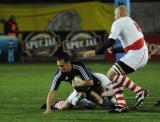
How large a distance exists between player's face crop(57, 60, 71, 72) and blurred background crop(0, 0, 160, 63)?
17.0 m

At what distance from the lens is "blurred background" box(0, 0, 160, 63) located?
29969 millimetres

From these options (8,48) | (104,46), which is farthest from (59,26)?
(104,46)

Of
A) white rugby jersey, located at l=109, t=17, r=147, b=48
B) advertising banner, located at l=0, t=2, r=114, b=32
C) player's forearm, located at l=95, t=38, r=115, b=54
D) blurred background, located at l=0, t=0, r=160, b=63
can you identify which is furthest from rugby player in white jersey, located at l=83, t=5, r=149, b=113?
advertising banner, located at l=0, t=2, r=114, b=32

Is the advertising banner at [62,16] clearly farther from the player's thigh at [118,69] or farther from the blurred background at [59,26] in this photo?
the player's thigh at [118,69]

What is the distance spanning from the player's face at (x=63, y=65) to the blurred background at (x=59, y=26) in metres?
17.0

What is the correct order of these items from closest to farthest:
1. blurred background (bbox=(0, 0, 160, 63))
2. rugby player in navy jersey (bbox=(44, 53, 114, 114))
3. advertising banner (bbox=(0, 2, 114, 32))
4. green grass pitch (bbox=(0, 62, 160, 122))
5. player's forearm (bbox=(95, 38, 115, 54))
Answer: green grass pitch (bbox=(0, 62, 160, 122)) < player's forearm (bbox=(95, 38, 115, 54)) < rugby player in navy jersey (bbox=(44, 53, 114, 114)) < blurred background (bbox=(0, 0, 160, 63)) < advertising banner (bbox=(0, 2, 114, 32))

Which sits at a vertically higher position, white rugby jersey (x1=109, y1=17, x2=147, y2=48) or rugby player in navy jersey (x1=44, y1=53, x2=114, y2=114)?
white rugby jersey (x1=109, y1=17, x2=147, y2=48)

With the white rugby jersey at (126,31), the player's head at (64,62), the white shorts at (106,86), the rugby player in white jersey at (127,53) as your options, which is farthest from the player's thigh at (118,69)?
the player's head at (64,62)

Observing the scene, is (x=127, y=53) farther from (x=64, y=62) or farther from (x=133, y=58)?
(x=64, y=62)

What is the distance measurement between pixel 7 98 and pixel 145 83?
526 cm

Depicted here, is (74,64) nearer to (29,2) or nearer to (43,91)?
(43,91)

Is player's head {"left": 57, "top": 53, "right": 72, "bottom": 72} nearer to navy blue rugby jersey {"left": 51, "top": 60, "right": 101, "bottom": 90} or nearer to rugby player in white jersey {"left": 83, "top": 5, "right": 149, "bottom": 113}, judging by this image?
navy blue rugby jersey {"left": 51, "top": 60, "right": 101, "bottom": 90}

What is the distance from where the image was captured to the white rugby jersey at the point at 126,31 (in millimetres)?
12305

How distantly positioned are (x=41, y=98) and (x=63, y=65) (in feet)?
10.3
